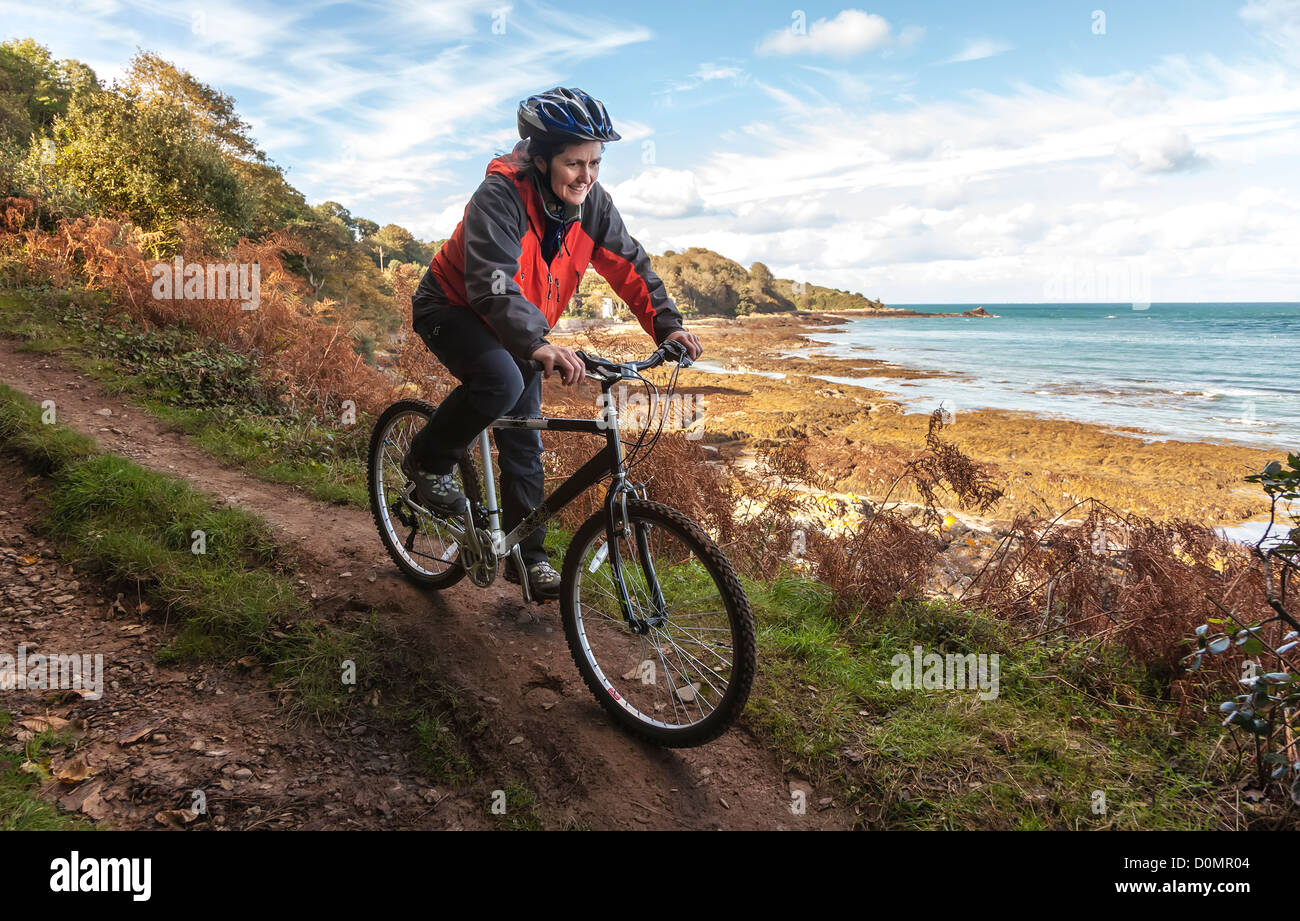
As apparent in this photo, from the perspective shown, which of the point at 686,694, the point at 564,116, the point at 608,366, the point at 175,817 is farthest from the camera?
the point at 686,694

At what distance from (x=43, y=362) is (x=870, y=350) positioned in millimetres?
42595

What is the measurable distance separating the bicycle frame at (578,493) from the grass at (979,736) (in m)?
0.99

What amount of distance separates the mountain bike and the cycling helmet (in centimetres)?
104

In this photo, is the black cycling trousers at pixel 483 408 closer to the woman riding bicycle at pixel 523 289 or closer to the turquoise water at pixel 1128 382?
the woman riding bicycle at pixel 523 289

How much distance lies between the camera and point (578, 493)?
3.71 meters

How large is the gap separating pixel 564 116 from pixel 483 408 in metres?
1.42

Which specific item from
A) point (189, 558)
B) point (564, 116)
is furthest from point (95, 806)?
point (564, 116)

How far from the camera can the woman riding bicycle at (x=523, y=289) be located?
3346 millimetres

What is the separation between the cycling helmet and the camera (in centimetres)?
336

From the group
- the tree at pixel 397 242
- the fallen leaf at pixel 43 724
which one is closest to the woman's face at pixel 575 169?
the fallen leaf at pixel 43 724

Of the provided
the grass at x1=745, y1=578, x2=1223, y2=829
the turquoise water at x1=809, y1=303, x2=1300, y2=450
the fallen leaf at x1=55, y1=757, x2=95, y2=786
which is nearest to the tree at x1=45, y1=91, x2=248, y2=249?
the fallen leaf at x1=55, y1=757, x2=95, y2=786

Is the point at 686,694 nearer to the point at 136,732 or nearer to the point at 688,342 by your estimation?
the point at 688,342
